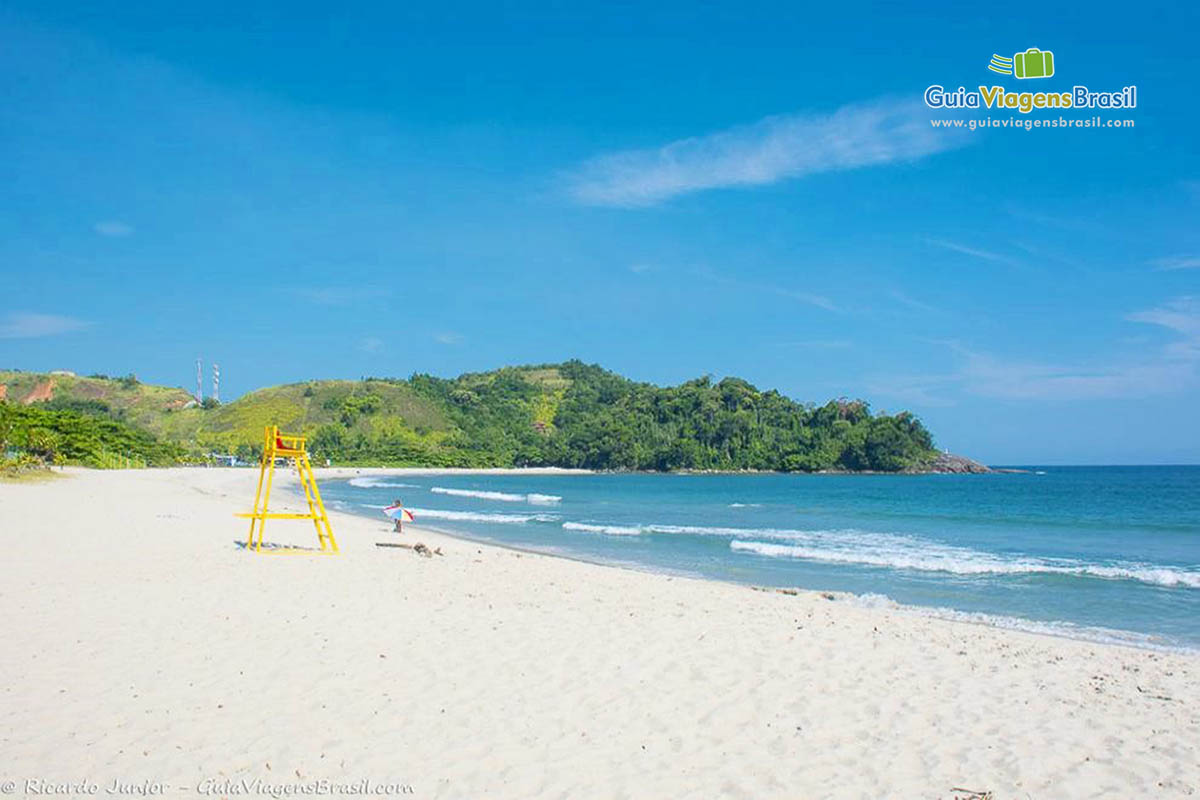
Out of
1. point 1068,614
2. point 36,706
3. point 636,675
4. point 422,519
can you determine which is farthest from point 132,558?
point 422,519

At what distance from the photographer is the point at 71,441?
52.9 m

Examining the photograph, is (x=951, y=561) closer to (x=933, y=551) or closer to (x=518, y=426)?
(x=933, y=551)

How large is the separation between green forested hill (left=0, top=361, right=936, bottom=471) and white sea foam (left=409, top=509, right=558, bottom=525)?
289 feet

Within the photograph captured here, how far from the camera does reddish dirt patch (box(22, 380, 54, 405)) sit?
426 feet

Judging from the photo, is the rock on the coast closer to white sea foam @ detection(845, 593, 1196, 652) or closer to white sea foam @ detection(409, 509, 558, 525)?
white sea foam @ detection(409, 509, 558, 525)

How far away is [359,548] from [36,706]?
11.0 metres

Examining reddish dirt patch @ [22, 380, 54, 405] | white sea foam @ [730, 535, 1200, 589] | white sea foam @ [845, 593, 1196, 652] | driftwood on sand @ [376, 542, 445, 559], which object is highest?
reddish dirt patch @ [22, 380, 54, 405]

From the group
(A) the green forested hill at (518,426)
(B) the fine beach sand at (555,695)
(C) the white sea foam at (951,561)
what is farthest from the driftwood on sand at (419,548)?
(A) the green forested hill at (518,426)

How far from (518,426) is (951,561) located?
131712 mm

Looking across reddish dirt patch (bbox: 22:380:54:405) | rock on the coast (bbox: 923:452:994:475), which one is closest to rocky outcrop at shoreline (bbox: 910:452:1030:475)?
rock on the coast (bbox: 923:452:994:475)

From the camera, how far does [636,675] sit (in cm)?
706

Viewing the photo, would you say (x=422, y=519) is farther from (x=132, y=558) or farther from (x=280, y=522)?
(x=132, y=558)

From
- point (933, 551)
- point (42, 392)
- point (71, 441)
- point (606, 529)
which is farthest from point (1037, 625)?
point (42, 392)

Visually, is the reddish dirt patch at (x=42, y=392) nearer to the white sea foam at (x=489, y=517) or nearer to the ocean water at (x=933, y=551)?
the ocean water at (x=933, y=551)
